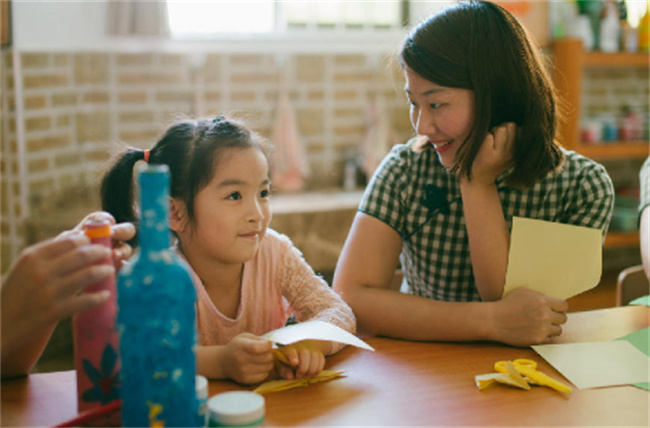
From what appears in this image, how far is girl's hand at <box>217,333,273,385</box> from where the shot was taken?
91 cm

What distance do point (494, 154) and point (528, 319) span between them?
323 mm

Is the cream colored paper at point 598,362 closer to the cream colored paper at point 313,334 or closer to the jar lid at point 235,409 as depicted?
the cream colored paper at point 313,334

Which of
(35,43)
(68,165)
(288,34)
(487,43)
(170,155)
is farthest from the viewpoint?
(288,34)

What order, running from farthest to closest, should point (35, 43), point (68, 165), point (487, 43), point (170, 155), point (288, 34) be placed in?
1. point (288, 34)
2. point (68, 165)
3. point (35, 43)
4. point (487, 43)
5. point (170, 155)

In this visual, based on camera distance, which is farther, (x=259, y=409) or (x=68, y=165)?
(x=68, y=165)

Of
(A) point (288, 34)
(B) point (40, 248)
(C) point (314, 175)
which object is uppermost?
(A) point (288, 34)

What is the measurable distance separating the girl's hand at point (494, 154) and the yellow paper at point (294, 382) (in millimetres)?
497

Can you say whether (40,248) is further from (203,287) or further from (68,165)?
(68,165)

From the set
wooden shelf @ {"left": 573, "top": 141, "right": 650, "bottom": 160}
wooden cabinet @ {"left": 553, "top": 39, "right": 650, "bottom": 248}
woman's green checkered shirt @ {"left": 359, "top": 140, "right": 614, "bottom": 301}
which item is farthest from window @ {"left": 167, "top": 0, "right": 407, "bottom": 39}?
woman's green checkered shirt @ {"left": 359, "top": 140, "right": 614, "bottom": 301}

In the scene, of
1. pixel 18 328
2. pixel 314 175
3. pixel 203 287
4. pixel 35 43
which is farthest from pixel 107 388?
pixel 314 175

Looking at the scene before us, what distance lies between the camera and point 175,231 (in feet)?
3.76

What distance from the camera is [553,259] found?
1.13 m

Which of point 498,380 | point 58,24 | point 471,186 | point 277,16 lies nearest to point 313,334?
point 498,380

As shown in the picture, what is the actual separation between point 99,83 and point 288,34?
0.97 meters
